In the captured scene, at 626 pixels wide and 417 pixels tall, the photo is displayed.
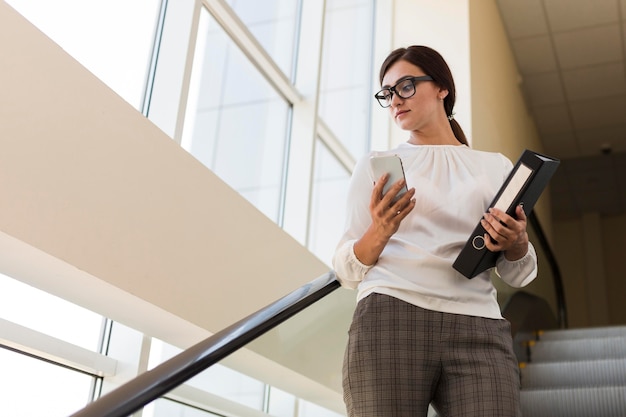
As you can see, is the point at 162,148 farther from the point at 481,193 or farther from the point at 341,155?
the point at 341,155

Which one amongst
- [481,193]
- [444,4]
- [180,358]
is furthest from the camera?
[444,4]

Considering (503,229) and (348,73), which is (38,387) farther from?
(348,73)

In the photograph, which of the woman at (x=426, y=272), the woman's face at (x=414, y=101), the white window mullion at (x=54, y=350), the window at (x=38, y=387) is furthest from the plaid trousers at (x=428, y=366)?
the white window mullion at (x=54, y=350)

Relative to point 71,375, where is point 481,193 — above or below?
above

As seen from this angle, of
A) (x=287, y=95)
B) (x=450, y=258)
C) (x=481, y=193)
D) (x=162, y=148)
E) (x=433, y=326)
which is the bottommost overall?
(x=433, y=326)

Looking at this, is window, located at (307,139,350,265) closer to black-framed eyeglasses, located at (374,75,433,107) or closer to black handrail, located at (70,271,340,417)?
black handrail, located at (70,271,340,417)

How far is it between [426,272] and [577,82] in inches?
288

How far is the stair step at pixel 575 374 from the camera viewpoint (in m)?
4.36

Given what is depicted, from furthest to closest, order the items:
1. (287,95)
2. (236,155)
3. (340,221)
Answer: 1. (340,221)
2. (287,95)
3. (236,155)

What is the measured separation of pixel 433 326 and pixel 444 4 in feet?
16.6

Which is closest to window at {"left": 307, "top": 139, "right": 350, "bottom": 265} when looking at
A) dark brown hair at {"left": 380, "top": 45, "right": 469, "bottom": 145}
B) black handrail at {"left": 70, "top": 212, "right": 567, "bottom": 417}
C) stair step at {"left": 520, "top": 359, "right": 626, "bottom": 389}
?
stair step at {"left": 520, "top": 359, "right": 626, "bottom": 389}

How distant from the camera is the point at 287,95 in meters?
4.82

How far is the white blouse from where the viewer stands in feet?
5.73

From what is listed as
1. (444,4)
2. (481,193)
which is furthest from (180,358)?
(444,4)
